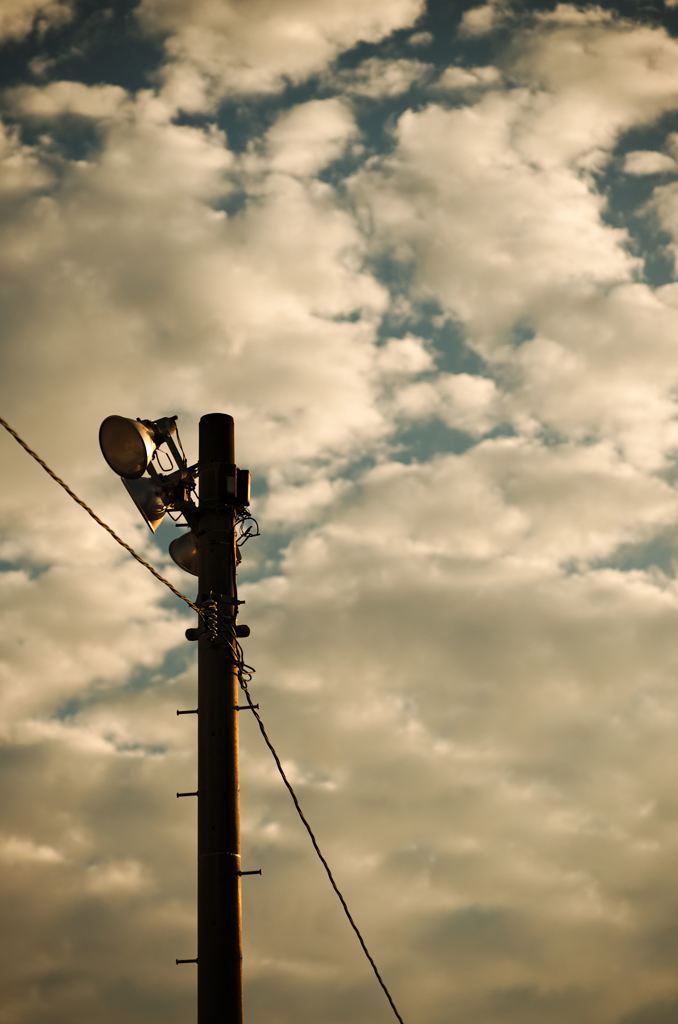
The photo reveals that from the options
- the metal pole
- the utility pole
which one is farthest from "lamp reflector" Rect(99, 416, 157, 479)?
the metal pole

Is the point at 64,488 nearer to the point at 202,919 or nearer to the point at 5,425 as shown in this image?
the point at 5,425

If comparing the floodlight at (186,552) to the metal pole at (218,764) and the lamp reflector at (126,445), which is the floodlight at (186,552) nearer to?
the metal pole at (218,764)

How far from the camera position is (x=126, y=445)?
11.0 m

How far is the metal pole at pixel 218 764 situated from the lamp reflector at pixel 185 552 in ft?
0.75

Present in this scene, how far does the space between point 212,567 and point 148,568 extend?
57 cm

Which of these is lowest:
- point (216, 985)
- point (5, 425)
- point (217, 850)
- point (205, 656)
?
point (216, 985)

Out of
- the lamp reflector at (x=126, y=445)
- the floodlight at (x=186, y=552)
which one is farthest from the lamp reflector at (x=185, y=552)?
the lamp reflector at (x=126, y=445)

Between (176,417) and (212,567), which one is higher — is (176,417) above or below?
above

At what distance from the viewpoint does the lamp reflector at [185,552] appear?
37.1 feet

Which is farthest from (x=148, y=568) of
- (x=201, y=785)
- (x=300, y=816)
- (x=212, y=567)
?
(x=300, y=816)

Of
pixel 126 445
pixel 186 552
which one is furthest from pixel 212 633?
pixel 126 445

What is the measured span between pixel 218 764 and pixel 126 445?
2921 millimetres

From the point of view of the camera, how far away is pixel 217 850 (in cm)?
991

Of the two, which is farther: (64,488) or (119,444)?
(119,444)
